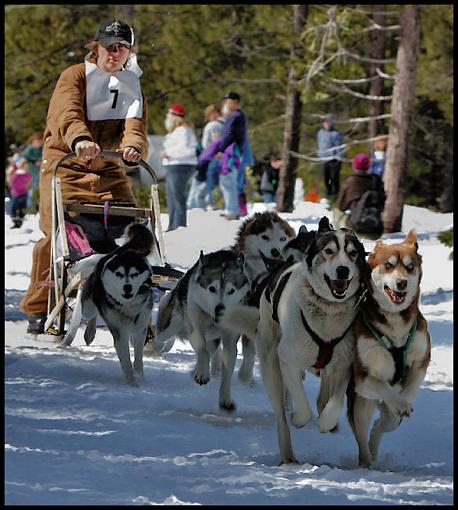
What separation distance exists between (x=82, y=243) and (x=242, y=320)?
1.82 m

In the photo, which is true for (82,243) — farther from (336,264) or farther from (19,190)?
(19,190)

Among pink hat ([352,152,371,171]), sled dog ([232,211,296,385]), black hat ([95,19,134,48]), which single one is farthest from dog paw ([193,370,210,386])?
pink hat ([352,152,371,171])

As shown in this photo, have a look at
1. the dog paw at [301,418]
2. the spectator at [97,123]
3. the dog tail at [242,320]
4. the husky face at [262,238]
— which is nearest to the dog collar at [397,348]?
the dog paw at [301,418]

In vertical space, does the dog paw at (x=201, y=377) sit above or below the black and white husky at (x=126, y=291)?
below

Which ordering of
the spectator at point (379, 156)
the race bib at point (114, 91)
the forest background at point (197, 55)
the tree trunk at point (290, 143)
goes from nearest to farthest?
the race bib at point (114, 91)
the spectator at point (379, 156)
the tree trunk at point (290, 143)
the forest background at point (197, 55)

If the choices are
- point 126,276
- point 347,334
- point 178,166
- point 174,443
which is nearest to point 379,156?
point 178,166

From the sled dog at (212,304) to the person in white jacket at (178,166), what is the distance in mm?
9008

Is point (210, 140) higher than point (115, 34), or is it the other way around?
point (115, 34)

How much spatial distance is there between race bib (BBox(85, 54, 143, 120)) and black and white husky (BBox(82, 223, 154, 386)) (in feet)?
2.75

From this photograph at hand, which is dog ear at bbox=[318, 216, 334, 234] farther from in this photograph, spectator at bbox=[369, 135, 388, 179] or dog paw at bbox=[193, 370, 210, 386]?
spectator at bbox=[369, 135, 388, 179]

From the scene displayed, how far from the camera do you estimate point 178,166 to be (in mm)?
16141

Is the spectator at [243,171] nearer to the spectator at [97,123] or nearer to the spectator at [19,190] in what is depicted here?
the spectator at [19,190]

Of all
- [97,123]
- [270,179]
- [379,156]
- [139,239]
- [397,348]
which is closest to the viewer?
[397,348]

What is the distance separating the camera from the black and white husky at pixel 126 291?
288 inches
